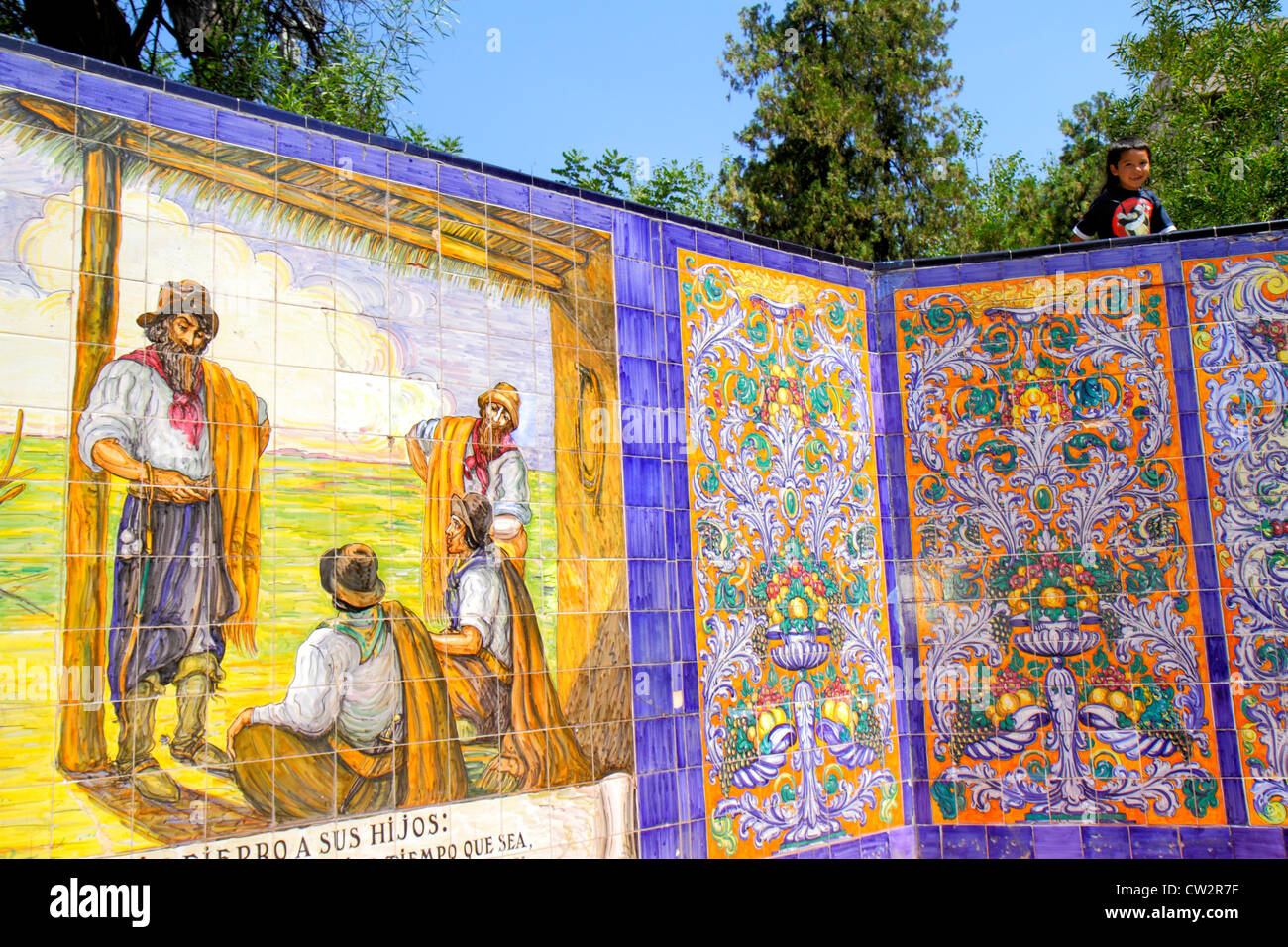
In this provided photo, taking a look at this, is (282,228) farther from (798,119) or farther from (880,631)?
(798,119)

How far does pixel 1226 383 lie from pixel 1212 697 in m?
1.37

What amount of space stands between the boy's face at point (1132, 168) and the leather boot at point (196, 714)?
461 centimetres

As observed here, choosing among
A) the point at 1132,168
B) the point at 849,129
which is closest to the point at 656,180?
the point at 849,129

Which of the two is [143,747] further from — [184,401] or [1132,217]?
[1132,217]

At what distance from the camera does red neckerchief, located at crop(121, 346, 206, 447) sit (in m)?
3.17

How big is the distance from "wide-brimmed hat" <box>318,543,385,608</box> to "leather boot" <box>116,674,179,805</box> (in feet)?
1.98

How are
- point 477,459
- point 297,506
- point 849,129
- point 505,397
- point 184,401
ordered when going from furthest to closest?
1. point 849,129
2. point 505,397
3. point 477,459
4. point 297,506
5. point 184,401

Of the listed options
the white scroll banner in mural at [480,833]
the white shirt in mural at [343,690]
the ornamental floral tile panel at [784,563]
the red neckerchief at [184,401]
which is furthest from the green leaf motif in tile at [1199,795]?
the red neckerchief at [184,401]

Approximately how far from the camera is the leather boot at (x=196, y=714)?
3105 mm

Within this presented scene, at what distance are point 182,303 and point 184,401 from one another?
0.29 metres

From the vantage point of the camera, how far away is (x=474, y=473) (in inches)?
154

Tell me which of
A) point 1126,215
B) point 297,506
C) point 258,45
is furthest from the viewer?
point 258,45

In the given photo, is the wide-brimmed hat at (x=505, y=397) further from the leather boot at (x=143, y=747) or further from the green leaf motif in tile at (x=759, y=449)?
the leather boot at (x=143, y=747)

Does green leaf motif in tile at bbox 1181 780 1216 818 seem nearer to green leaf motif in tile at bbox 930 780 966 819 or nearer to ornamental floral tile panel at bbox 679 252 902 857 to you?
green leaf motif in tile at bbox 930 780 966 819
